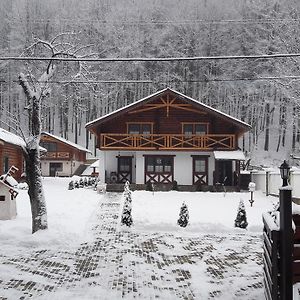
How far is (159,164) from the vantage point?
88.0 ft

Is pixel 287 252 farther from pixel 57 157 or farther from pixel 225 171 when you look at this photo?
pixel 57 157

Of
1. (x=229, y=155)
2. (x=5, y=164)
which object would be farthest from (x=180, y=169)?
(x=5, y=164)

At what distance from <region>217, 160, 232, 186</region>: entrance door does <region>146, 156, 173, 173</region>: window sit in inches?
129

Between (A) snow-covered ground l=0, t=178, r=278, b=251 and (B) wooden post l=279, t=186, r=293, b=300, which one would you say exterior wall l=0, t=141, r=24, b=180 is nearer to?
(A) snow-covered ground l=0, t=178, r=278, b=251

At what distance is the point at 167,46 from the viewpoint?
4403cm

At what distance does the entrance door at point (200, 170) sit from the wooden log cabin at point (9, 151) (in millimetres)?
11162

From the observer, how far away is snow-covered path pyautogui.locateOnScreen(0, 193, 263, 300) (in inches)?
261

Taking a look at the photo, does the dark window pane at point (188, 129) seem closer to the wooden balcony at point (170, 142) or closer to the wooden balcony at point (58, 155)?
the wooden balcony at point (170, 142)

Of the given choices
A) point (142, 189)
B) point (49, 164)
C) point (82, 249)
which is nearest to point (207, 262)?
point (82, 249)

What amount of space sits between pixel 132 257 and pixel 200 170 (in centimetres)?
1825

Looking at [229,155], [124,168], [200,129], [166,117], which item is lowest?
[124,168]

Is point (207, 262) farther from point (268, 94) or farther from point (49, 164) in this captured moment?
point (268, 94)

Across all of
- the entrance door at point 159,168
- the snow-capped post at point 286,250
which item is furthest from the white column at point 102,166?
the snow-capped post at point 286,250

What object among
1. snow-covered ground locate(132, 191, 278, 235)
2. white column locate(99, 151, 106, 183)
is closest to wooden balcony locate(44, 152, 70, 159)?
white column locate(99, 151, 106, 183)
